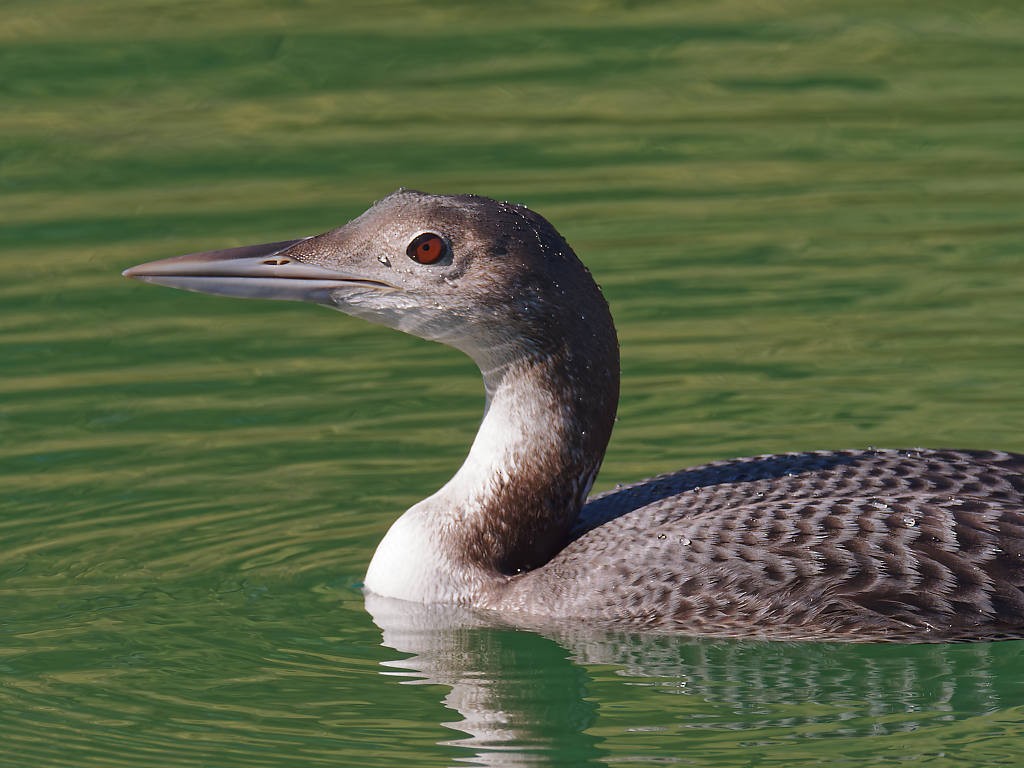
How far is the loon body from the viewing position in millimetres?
7094

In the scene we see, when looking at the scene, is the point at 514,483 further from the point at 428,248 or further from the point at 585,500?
the point at 428,248

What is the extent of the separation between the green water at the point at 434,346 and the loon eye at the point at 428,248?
3.78 feet

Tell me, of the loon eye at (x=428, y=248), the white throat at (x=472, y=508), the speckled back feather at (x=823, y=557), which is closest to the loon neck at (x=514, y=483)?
the white throat at (x=472, y=508)

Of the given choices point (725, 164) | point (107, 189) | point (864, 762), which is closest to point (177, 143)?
point (107, 189)

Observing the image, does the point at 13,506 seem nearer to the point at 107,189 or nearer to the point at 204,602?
the point at 204,602

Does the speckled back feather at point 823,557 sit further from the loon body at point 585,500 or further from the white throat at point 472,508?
the white throat at point 472,508

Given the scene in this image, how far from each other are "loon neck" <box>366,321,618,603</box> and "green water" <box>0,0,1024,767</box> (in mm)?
182

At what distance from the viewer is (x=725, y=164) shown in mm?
12000

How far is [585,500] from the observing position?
7.93 m

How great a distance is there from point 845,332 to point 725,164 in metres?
2.09

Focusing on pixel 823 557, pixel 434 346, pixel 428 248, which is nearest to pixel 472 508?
pixel 428 248

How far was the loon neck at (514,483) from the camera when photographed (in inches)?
297

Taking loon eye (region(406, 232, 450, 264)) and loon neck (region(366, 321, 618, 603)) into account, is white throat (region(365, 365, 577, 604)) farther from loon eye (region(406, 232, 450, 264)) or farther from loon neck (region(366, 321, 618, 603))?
loon eye (region(406, 232, 450, 264))

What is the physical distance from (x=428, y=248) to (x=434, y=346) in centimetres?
295
